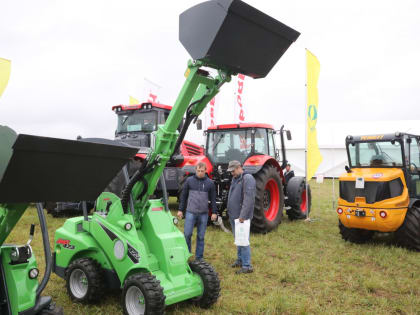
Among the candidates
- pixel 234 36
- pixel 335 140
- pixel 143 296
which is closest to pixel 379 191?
pixel 234 36

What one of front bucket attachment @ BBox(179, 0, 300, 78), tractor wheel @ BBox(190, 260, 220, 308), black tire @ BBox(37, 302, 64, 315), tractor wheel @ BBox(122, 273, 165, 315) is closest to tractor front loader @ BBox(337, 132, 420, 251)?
tractor wheel @ BBox(190, 260, 220, 308)

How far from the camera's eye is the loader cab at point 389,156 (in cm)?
599

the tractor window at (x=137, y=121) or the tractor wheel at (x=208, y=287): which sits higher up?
the tractor window at (x=137, y=121)

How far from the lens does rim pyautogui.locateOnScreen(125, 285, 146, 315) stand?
3260 millimetres

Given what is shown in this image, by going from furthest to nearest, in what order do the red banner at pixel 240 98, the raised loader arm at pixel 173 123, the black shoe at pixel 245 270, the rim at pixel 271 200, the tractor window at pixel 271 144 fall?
the red banner at pixel 240 98, the tractor window at pixel 271 144, the rim at pixel 271 200, the black shoe at pixel 245 270, the raised loader arm at pixel 173 123

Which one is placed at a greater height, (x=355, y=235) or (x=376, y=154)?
(x=376, y=154)

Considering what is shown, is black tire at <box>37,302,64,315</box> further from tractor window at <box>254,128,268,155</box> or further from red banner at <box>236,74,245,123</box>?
red banner at <box>236,74,245,123</box>

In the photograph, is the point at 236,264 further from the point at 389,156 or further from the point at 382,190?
the point at 389,156

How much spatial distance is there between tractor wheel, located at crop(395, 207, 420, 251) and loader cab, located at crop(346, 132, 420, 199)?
368 mm

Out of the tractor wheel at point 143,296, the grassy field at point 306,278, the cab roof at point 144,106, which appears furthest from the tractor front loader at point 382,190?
the cab roof at point 144,106

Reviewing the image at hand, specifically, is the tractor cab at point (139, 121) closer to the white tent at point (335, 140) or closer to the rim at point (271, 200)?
the rim at point (271, 200)

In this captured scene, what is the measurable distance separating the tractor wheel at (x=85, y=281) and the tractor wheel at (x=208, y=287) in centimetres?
98

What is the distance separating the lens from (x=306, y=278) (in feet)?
15.2

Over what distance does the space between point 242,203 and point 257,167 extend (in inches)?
81.6
